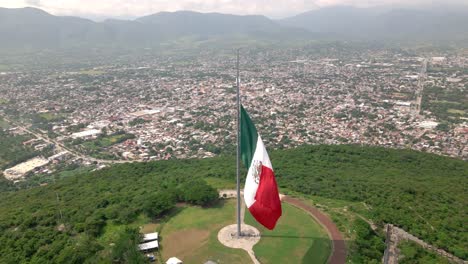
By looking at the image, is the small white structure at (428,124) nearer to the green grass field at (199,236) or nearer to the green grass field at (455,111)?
the green grass field at (455,111)

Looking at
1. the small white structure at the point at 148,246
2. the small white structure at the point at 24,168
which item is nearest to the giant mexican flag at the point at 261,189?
the small white structure at the point at 148,246

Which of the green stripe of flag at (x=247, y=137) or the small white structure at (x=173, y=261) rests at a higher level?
the green stripe of flag at (x=247, y=137)

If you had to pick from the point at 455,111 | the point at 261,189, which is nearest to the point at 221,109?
the point at 455,111

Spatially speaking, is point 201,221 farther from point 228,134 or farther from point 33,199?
point 228,134

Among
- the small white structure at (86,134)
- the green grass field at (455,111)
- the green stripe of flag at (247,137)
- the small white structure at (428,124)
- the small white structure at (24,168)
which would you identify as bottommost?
the small white structure at (24,168)

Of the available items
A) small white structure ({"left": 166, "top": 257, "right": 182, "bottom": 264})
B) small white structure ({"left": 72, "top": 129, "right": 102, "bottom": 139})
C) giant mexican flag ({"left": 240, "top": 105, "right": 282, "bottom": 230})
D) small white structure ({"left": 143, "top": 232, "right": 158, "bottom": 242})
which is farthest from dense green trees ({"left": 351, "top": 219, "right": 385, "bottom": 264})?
small white structure ({"left": 72, "top": 129, "right": 102, "bottom": 139})

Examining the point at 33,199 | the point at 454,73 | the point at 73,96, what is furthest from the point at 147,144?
the point at 454,73
